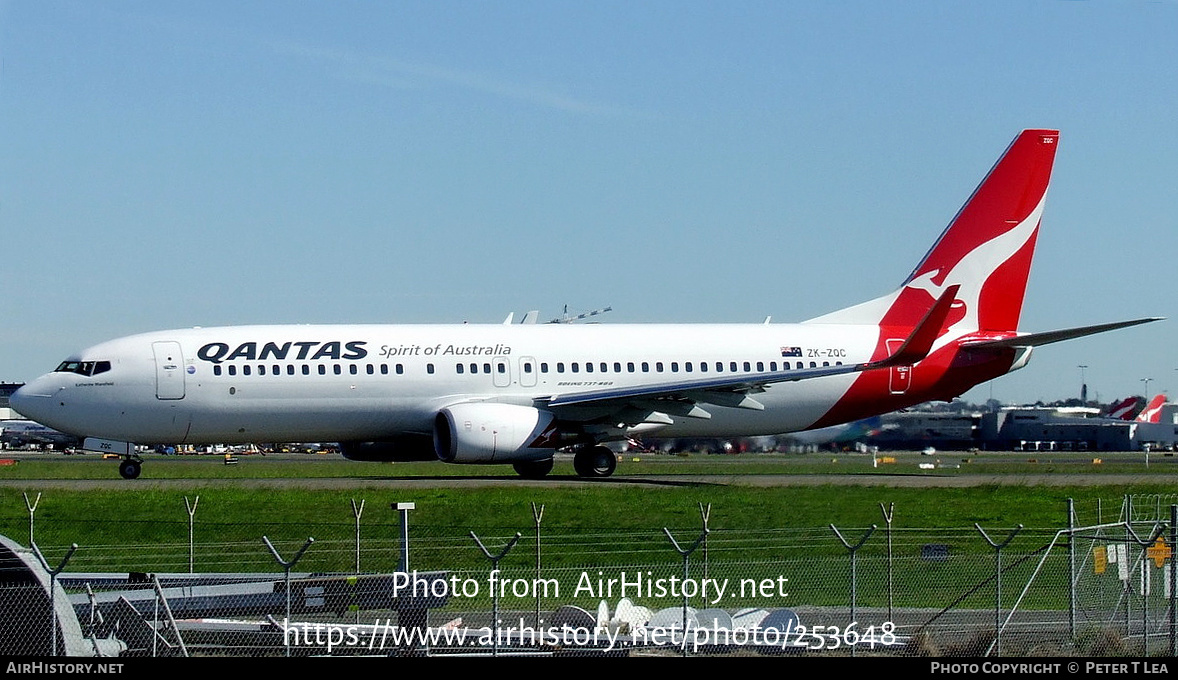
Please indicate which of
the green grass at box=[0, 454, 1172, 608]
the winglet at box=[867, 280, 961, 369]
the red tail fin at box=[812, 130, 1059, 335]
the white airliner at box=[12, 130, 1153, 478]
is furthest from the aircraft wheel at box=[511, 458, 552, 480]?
the red tail fin at box=[812, 130, 1059, 335]

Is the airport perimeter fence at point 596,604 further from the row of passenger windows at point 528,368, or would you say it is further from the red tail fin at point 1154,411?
the red tail fin at point 1154,411

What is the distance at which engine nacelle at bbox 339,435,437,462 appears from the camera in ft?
125

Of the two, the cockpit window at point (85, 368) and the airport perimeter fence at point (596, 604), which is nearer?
the airport perimeter fence at point (596, 604)

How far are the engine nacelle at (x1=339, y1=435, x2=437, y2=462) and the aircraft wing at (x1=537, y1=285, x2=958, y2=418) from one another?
→ 10.6 feet

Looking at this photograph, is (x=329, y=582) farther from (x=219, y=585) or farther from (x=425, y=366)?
(x=425, y=366)

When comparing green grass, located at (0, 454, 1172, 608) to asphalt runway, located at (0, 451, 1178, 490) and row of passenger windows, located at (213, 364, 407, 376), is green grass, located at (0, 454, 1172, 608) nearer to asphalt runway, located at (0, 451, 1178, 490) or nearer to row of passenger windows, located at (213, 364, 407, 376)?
asphalt runway, located at (0, 451, 1178, 490)

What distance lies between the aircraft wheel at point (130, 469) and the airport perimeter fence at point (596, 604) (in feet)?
51.3

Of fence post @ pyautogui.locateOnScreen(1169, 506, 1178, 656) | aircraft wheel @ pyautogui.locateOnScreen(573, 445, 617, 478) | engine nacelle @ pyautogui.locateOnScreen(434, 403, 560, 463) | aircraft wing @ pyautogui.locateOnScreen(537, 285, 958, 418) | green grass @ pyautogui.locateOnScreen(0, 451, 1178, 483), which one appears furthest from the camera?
green grass @ pyautogui.locateOnScreen(0, 451, 1178, 483)

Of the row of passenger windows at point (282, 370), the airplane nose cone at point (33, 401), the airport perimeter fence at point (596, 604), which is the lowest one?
the airport perimeter fence at point (596, 604)

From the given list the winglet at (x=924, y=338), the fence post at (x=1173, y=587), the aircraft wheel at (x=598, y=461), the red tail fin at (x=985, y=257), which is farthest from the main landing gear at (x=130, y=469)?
the fence post at (x=1173, y=587)

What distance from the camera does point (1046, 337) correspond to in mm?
37938

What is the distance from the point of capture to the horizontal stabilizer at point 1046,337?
35.8 metres
